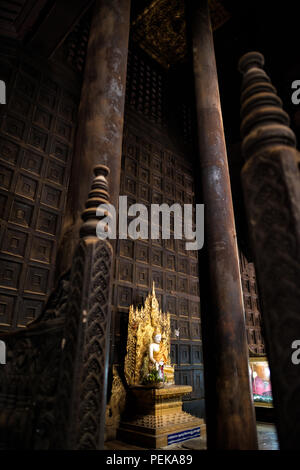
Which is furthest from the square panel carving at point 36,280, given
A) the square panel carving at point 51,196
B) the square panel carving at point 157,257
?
the square panel carving at point 157,257

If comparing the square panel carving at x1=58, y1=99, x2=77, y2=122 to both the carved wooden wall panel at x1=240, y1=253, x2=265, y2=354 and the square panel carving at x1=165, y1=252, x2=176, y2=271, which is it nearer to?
the square panel carving at x1=165, y1=252, x2=176, y2=271

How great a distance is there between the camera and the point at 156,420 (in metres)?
5.69

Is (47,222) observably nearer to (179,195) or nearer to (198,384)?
(179,195)

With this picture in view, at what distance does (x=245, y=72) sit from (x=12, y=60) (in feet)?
22.5

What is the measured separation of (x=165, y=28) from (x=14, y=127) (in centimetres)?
702

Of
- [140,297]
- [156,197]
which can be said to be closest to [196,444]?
[140,297]

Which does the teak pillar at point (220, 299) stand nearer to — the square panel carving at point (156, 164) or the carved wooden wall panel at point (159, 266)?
the carved wooden wall panel at point (159, 266)

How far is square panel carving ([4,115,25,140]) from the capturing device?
6199 millimetres

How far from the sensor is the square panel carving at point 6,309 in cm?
512

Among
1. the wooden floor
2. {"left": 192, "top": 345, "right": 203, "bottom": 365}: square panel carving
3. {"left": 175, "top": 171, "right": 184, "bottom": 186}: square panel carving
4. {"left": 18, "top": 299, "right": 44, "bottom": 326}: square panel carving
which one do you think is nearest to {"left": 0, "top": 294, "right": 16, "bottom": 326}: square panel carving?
{"left": 18, "top": 299, "right": 44, "bottom": 326}: square panel carving

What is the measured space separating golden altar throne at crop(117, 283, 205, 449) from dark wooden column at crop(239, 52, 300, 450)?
5.14m

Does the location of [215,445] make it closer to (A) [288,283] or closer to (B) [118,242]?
(A) [288,283]

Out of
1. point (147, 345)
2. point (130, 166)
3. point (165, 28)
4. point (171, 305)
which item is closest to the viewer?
point (147, 345)

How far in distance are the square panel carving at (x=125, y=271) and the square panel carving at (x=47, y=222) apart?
2022mm
